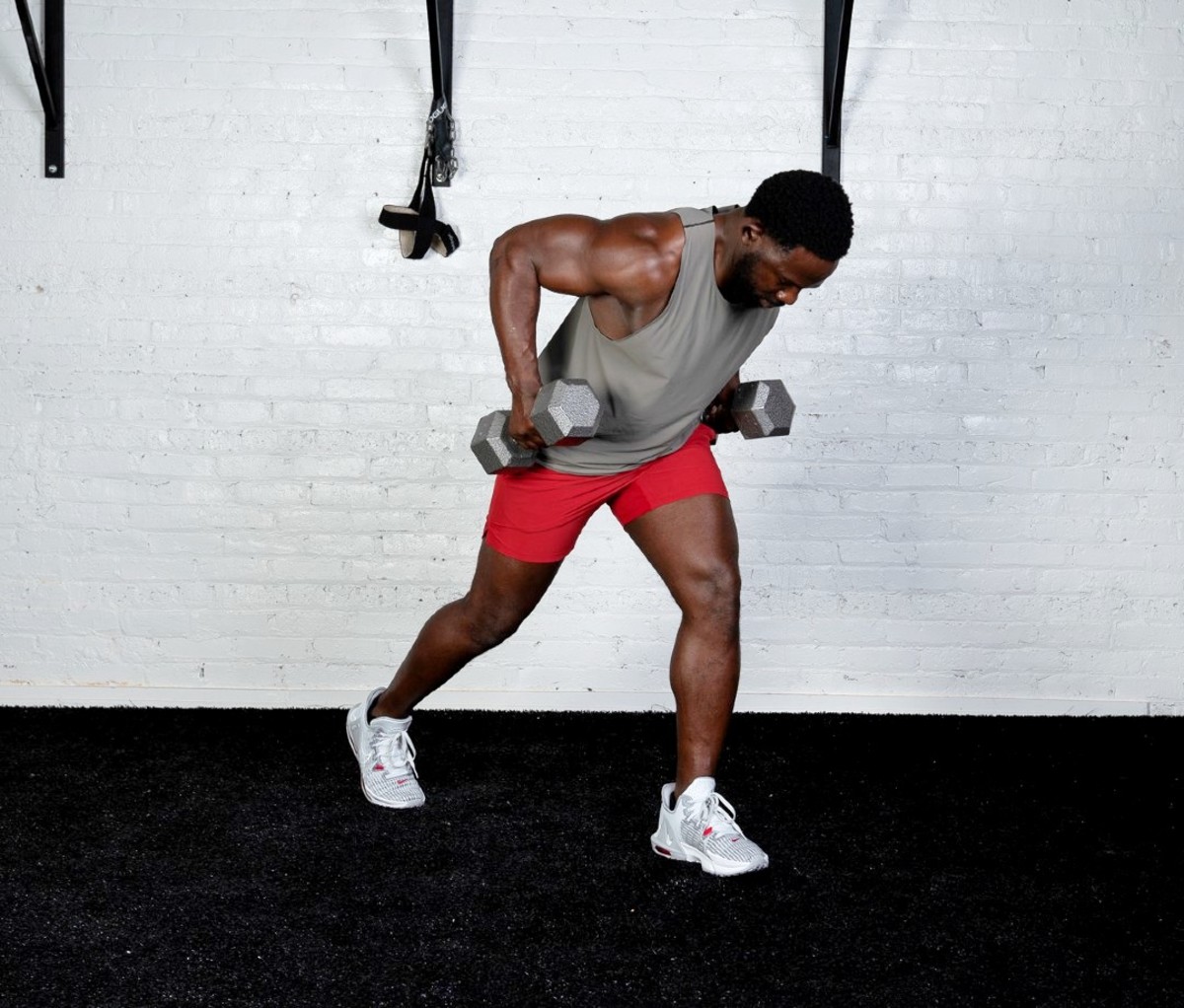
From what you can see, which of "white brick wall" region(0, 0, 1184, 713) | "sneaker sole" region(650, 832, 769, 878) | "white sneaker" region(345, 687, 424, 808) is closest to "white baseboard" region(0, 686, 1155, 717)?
"white brick wall" region(0, 0, 1184, 713)

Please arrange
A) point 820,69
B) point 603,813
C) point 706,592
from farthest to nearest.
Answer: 1. point 820,69
2. point 603,813
3. point 706,592

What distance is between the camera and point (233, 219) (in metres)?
3.75

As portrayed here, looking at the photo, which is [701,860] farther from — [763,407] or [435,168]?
[435,168]

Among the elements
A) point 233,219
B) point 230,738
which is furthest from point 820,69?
point 230,738

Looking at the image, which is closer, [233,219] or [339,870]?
[339,870]

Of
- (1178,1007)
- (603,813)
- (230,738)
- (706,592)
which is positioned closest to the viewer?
(1178,1007)

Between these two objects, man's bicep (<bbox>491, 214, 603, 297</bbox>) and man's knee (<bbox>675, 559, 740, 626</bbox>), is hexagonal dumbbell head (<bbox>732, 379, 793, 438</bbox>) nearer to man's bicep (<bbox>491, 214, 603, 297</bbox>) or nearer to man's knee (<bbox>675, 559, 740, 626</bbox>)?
man's knee (<bbox>675, 559, 740, 626</bbox>)

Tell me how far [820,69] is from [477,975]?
2.82m

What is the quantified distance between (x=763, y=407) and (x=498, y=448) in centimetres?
56

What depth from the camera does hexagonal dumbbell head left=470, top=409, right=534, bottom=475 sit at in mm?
2412

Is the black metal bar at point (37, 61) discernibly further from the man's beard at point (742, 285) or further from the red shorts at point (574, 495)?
the man's beard at point (742, 285)

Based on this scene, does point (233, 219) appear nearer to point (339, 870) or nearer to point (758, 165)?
point (758, 165)

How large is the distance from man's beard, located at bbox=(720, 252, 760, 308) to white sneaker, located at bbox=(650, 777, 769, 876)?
92 centimetres

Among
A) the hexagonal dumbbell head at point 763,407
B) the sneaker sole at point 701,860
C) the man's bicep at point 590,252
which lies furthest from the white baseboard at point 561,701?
the man's bicep at point 590,252
